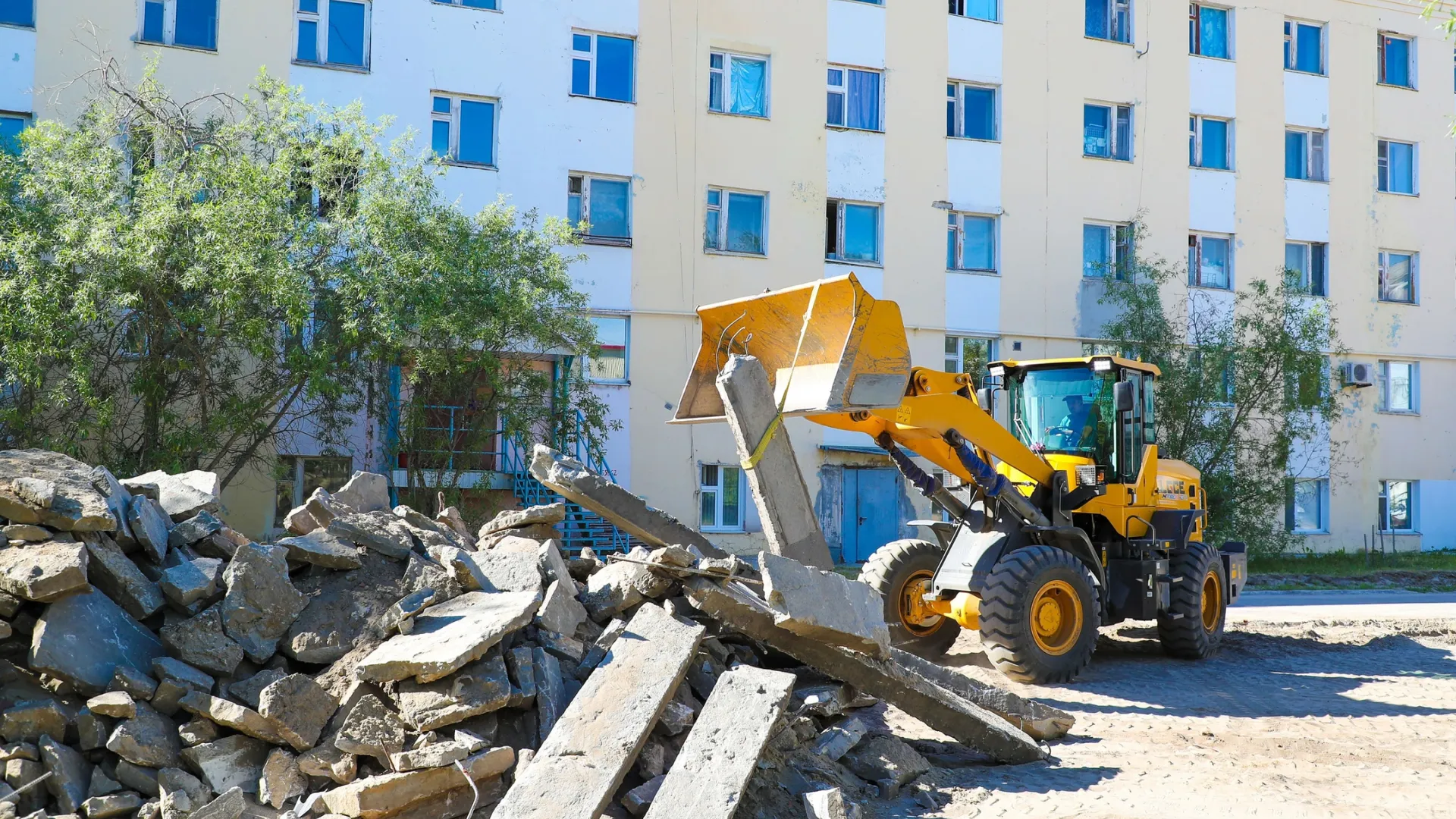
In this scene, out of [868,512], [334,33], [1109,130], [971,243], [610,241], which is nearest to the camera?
[334,33]

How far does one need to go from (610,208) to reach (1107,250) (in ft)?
36.6

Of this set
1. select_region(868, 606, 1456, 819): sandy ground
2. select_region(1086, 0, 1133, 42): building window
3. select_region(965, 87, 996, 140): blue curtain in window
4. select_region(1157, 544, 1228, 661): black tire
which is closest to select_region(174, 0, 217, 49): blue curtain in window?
select_region(965, 87, 996, 140): blue curtain in window

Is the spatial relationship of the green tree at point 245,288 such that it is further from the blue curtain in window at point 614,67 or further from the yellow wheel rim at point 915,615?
the yellow wheel rim at point 915,615

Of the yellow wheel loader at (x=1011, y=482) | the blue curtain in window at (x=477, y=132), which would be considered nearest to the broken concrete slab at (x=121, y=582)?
the yellow wheel loader at (x=1011, y=482)

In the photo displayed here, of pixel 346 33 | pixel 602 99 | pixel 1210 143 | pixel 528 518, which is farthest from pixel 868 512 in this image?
pixel 528 518

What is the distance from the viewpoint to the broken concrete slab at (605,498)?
816 centimetres

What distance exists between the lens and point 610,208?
2136 cm

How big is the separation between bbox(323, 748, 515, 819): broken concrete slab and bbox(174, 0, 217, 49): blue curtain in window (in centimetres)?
1739

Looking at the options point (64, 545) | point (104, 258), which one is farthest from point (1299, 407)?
point (64, 545)

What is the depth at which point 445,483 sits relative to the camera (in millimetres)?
17922

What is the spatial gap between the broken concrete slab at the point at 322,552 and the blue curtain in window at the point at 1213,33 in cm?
2509

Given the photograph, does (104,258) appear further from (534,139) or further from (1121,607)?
(1121,607)

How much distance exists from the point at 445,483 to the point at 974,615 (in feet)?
34.9

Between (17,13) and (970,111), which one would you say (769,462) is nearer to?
(17,13)
